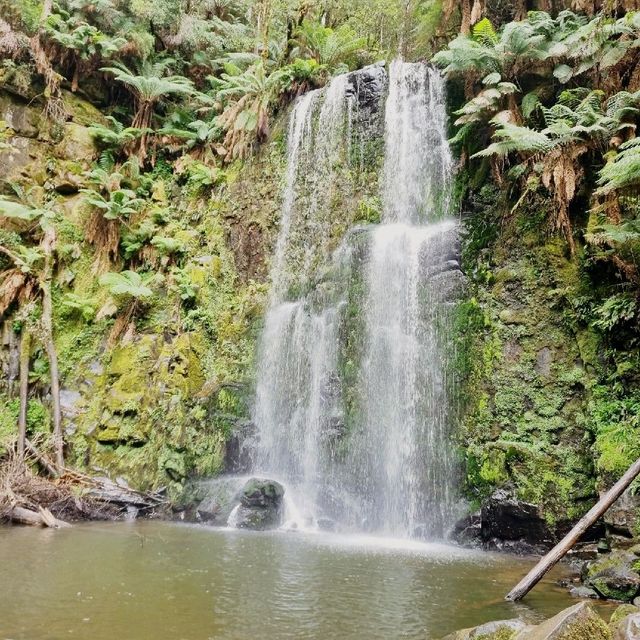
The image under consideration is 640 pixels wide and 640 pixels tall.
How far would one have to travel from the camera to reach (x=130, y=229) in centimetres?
1405

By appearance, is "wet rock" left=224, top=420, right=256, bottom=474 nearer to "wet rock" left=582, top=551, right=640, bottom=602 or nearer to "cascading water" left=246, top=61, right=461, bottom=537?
"cascading water" left=246, top=61, right=461, bottom=537

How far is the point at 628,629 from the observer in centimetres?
284

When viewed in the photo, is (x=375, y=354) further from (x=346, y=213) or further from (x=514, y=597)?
(x=514, y=597)

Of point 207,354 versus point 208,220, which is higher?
point 208,220

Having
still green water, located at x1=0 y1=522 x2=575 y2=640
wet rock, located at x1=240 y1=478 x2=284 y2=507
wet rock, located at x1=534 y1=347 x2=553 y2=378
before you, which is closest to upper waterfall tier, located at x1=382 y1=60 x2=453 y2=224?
wet rock, located at x1=534 y1=347 x2=553 y2=378

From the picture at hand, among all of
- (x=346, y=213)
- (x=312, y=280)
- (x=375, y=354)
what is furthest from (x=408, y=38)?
(x=375, y=354)

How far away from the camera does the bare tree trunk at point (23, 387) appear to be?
10516 mm

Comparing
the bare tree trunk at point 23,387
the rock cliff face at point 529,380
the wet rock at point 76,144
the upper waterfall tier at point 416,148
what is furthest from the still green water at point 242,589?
the wet rock at point 76,144

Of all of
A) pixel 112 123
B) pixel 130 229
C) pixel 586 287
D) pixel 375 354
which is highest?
pixel 112 123

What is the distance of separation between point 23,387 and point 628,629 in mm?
11761

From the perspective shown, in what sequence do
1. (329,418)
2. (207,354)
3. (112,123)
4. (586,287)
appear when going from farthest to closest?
(112,123) < (207,354) < (329,418) < (586,287)

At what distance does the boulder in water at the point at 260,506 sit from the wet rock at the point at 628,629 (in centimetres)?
683

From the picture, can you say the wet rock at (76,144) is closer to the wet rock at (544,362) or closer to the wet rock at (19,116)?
the wet rock at (19,116)

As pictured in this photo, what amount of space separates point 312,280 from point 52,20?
34.7ft
